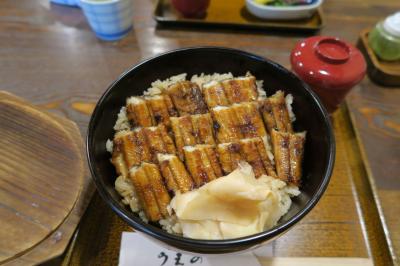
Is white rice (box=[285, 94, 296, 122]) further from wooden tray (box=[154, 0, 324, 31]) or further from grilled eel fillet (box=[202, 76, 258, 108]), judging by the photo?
wooden tray (box=[154, 0, 324, 31])

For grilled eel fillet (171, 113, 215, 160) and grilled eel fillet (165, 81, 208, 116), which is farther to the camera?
grilled eel fillet (165, 81, 208, 116)

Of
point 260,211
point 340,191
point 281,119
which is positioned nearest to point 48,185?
point 260,211

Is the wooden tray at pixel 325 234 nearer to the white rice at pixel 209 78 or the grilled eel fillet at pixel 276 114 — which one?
the grilled eel fillet at pixel 276 114

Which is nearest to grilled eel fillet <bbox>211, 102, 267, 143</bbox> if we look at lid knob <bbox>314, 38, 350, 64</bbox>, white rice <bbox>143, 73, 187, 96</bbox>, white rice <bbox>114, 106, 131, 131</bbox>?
white rice <bbox>143, 73, 187, 96</bbox>

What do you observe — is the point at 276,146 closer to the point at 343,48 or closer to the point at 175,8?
the point at 343,48

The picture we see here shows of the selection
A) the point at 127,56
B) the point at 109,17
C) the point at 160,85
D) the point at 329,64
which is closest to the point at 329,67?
the point at 329,64

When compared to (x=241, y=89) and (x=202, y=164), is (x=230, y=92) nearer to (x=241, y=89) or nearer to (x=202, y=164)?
(x=241, y=89)
